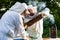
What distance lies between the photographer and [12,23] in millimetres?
2199

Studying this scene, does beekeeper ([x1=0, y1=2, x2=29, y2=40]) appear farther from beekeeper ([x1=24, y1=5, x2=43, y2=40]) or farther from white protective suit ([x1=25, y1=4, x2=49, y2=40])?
white protective suit ([x1=25, y1=4, x2=49, y2=40])

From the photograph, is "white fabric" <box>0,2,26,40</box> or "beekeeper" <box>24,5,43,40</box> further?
"beekeeper" <box>24,5,43,40</box>

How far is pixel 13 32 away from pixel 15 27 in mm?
49

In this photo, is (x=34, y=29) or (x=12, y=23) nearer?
(x=12, y=23)

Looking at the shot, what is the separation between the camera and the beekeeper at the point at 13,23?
217cm

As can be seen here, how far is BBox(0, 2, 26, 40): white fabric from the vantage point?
2172mm

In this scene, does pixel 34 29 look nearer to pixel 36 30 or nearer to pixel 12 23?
pixel 36 30

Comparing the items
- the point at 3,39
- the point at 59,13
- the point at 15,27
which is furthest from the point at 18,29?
the point at 59,13

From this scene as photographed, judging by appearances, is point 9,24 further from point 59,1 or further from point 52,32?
point 59,1

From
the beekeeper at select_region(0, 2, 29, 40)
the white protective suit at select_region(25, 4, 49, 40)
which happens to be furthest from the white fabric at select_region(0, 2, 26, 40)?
the white protective suit at select_region(25, 4, 49, 40)

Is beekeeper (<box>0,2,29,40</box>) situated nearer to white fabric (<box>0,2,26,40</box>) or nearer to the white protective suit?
white fabric (<box>0,2,26,40</box>)

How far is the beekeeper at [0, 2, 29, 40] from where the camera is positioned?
7.13 feet

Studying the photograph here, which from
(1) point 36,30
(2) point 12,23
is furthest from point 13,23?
(1) point 36,30

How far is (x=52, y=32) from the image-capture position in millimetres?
3617
